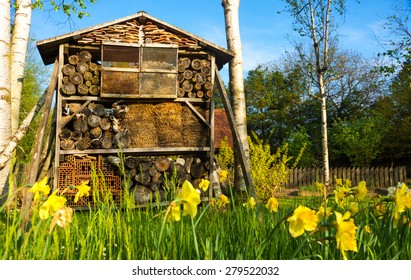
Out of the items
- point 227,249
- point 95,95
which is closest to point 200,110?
point 95,95

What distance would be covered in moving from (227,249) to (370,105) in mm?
22461

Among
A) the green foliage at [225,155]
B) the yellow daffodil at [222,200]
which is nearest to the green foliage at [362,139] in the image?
the green foliage at [225,155]

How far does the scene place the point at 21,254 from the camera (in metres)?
1.58

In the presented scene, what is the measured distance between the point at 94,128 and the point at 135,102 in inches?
35.1

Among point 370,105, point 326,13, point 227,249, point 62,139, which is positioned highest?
point 326,13

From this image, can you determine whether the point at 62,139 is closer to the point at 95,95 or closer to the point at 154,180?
the point at 95,95

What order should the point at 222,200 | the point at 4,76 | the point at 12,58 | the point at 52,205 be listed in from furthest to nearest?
the point at 12,58 → the point at 4,76 → the point at 222,200 → the point at 52,205

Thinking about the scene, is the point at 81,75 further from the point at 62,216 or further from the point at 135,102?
the point at 62,216

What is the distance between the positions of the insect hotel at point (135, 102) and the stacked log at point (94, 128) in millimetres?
17

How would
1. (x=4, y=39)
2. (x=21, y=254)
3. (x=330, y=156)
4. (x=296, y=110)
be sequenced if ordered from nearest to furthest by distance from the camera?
(x=21, y=254)
(x=4, y=39)
(x=330, y=156)
(x=296, y=110)

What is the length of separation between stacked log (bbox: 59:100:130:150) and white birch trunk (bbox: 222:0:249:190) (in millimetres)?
2036

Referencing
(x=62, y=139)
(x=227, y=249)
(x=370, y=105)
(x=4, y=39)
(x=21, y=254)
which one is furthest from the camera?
(x=370, y=105)

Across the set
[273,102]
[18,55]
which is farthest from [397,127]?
[18,55]

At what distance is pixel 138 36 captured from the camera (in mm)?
8266
